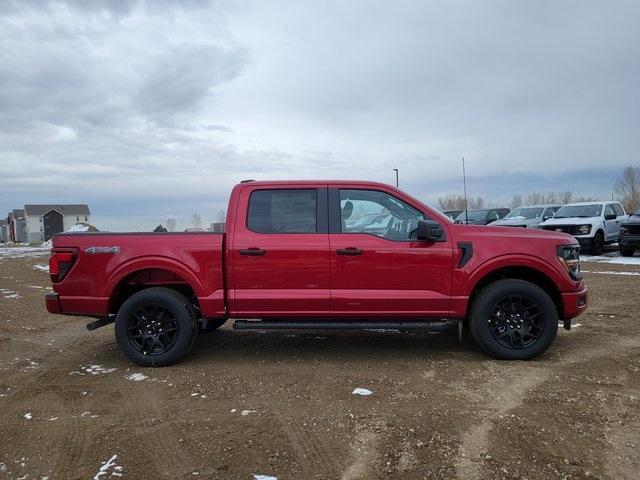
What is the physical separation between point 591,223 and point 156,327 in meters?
15.8

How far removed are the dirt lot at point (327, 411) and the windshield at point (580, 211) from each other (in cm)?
1273

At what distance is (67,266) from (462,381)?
13.5ft

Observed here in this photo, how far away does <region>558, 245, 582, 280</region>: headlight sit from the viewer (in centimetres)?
507

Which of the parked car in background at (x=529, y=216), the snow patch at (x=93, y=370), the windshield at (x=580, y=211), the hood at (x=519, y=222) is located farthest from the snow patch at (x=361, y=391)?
the hood at (x=519, y=222)

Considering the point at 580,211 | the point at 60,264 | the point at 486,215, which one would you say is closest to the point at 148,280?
the point at 60,264

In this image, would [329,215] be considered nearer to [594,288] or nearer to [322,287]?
[322,287]

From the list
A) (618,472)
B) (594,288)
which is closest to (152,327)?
(618,472)

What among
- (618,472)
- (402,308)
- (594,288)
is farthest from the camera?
(594,288)

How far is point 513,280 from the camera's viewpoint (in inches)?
199

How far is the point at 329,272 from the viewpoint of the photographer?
5.05m

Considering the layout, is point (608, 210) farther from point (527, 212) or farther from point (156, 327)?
point (156, 327)

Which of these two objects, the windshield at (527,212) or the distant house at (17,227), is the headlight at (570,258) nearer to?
the windshield at (527,212)

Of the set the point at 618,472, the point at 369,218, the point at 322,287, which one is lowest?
the point at 618,472

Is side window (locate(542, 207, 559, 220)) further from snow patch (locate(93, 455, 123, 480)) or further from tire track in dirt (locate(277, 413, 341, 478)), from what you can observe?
snow patch (locate(93, 455, 123, 480))
